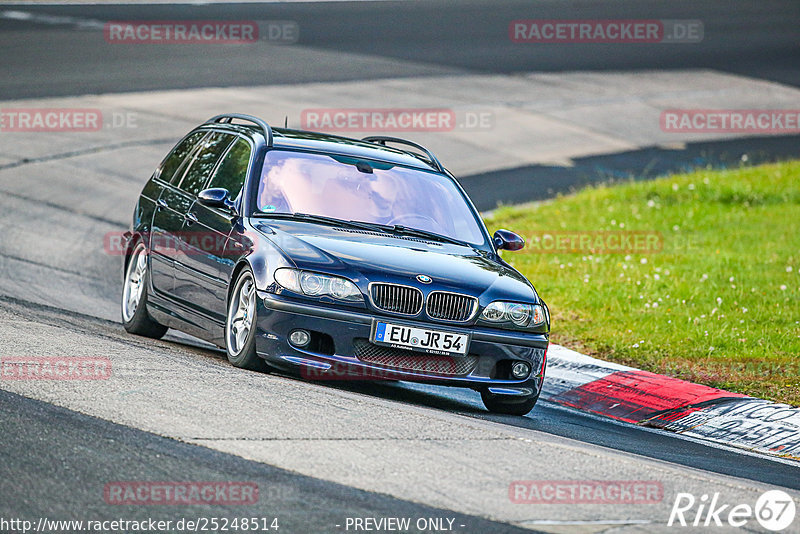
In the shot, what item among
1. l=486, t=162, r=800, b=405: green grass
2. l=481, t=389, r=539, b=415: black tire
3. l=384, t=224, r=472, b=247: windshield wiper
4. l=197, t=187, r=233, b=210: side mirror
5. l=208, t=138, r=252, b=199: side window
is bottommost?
l=486, t=162, r=800, b=405: green grass

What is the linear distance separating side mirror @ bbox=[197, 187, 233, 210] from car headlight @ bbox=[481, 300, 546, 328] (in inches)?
78.6

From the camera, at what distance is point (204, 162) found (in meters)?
9.77

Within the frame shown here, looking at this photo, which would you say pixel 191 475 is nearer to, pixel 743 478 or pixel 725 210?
pixel 743 478

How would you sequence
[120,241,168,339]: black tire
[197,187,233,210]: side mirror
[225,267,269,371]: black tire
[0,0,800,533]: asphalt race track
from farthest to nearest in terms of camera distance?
1. [120,241,168,339]: black tire
2. [197,187,233,210]: side mirror
3. [225,267,269,371]: black tire
4. [0,0,800,533]: asphalt race track

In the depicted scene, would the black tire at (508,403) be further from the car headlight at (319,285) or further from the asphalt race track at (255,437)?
the car headlight at (319,285)

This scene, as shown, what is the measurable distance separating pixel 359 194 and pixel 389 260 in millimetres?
1122

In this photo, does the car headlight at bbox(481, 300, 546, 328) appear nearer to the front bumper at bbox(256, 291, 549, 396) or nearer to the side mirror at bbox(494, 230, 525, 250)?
the front bumper at bbox(256, 291, 549, 396)

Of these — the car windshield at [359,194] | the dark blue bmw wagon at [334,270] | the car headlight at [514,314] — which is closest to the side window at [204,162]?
the dark blue bmw wagon at [334,270]

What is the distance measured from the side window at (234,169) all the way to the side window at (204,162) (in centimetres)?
17

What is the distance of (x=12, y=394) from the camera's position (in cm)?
645

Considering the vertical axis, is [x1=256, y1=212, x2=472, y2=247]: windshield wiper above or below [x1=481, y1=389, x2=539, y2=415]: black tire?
above

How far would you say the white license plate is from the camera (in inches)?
304

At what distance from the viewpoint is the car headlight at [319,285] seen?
25.4 feet

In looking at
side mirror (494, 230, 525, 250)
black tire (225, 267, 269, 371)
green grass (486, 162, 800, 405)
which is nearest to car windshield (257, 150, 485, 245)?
side mirror (494, 230, 525, 250)
